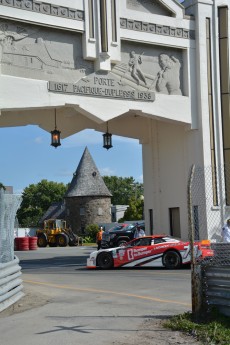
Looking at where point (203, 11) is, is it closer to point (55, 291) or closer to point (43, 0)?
point (43, 0)

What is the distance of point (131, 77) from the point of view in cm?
2067

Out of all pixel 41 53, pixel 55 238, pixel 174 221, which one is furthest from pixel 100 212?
pixel 41 53

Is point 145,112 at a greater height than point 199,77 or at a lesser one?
lesser

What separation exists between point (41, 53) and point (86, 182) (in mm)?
50048

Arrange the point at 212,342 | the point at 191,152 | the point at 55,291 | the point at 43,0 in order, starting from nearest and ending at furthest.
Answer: the point at 212,342
the point at 55,291
the point at 43,0
the point at 191,152

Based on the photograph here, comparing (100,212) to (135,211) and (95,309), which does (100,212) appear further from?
(95,309)

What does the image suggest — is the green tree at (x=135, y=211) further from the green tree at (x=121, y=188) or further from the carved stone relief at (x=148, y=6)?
the carved stone relief at (x=148, y=6)

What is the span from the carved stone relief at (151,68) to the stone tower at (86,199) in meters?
46.6

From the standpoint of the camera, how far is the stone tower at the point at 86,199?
67906 millimetres

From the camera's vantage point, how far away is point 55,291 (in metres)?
13.1

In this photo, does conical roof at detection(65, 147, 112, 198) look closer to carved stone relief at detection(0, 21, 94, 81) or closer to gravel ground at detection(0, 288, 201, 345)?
carved stone relief at detection(0, 21, 94, 81)

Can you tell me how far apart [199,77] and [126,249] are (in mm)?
7414

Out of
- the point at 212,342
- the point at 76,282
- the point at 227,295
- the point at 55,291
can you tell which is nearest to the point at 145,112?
the point at 76,282

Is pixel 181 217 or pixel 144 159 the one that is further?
pixel 144 159
